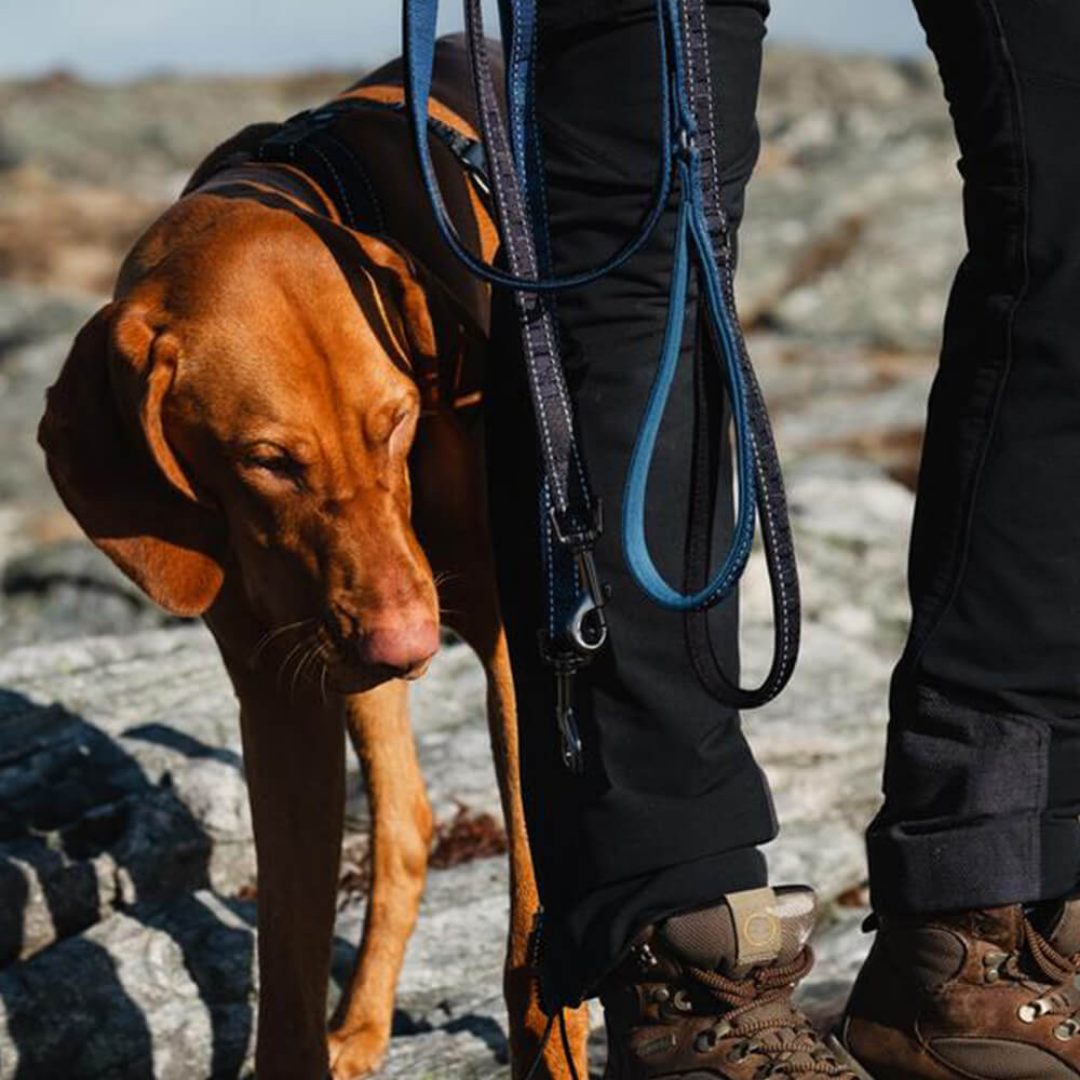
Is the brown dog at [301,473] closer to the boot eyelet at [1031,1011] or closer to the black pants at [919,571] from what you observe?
the black pants at [919,571]

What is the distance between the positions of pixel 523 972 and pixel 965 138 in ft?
4.90

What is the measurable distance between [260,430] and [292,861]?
0.75 m

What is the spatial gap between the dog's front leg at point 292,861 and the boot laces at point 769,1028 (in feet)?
2.98

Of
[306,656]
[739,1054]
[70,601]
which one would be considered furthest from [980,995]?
[70,601]

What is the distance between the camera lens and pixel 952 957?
2578 millimetres

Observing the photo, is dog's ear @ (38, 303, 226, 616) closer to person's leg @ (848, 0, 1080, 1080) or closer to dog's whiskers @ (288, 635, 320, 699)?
dog's whiskers @ (288, 635, 320, 699)

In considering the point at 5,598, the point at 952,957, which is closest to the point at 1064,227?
the point at 952,957

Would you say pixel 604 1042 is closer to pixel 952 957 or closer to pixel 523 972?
pixel 523 972

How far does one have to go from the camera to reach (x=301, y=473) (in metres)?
2.94

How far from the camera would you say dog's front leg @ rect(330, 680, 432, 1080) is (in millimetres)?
3721

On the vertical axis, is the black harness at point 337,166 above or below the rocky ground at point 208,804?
above

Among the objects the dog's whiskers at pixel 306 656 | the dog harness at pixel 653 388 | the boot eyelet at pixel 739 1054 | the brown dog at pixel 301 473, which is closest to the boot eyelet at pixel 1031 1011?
the boot eyelet at pixel 739 1054

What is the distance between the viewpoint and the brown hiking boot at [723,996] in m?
2.48

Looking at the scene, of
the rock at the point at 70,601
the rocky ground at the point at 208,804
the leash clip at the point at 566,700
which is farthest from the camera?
the rock at the point at 70,601
